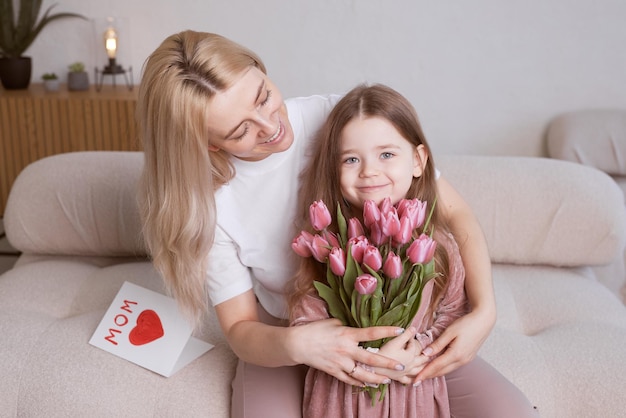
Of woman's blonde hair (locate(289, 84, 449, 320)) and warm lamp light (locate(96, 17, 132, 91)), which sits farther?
warm lamp light (locate(96, 17, 132, 91))

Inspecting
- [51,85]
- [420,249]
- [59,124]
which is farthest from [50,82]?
[420,249]

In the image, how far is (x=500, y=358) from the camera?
1.94m

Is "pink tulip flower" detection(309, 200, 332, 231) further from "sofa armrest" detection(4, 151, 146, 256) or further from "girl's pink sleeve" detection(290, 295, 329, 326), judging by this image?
"sofa armrest" detection(4, 151, 146, 256)

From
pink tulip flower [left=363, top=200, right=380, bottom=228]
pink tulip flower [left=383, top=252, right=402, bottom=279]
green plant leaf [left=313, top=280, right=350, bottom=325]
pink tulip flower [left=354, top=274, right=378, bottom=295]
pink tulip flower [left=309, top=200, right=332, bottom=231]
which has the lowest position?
green plant leaf [left=313, top=280, right=350, bottom=325]

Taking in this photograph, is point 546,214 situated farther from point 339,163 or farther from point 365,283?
point 365,283

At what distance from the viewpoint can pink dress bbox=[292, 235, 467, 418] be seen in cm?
155

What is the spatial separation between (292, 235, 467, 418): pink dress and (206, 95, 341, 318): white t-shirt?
23 centimetres

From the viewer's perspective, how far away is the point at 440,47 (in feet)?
11.4

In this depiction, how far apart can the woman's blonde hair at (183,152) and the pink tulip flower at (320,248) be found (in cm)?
32

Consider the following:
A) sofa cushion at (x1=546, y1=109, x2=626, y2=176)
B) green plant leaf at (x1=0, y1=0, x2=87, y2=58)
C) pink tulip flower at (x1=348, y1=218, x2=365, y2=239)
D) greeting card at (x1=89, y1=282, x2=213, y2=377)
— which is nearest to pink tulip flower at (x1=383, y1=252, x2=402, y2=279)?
pink tulip flower at (x1=348, y1=218, x2=365, y2=239)

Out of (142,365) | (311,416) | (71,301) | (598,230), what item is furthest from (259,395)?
(598,230)

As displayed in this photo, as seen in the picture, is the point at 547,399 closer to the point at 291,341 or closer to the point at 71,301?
the point at 291,341

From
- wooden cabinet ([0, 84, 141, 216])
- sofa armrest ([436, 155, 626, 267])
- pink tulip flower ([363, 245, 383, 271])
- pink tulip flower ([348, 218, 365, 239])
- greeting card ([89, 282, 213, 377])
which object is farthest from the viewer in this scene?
wooden cabinet ([0, 84, 141, 216])

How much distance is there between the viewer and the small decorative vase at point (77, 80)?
11.6 ft
